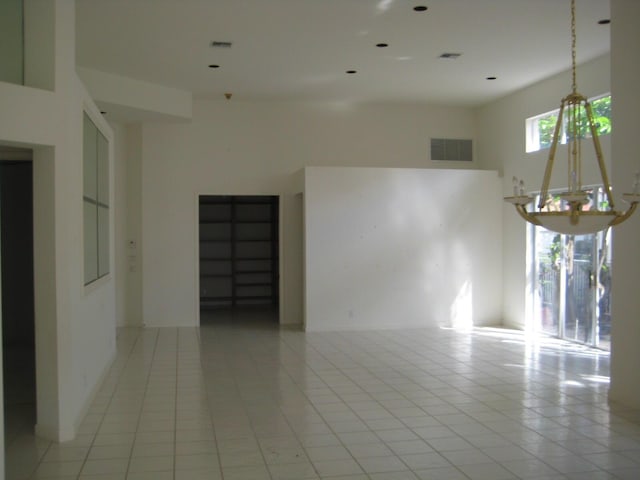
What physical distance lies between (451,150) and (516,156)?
58.5 inches

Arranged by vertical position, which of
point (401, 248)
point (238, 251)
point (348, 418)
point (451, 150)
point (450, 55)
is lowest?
point (348, 418)

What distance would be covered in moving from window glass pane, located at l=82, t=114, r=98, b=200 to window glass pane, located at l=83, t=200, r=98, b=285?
0.14 m

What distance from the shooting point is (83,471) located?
402 centimetres

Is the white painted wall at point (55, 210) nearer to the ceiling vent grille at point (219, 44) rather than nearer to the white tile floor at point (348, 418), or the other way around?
the white tile floor at point (348, 418)

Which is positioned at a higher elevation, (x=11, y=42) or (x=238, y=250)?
(x=11, y=42)

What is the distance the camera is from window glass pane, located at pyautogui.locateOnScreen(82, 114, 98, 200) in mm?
5664

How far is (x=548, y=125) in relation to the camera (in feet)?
30.1

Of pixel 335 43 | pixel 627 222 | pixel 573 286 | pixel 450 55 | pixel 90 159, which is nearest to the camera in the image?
pixel 627 222

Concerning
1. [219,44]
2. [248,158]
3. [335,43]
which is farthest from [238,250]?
[335,43]

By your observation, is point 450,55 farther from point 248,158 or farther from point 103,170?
point 103,170

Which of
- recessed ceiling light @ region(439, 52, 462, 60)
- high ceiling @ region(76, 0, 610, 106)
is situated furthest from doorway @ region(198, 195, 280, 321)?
recessed ceiling light @ region(439, 52, 462, 60)

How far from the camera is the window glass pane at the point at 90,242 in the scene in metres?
5.70

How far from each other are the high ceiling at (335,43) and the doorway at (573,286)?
243 centimetres

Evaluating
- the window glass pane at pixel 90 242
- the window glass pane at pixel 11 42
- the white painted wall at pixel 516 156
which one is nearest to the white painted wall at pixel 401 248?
the white painted wall at pixel 516 156
